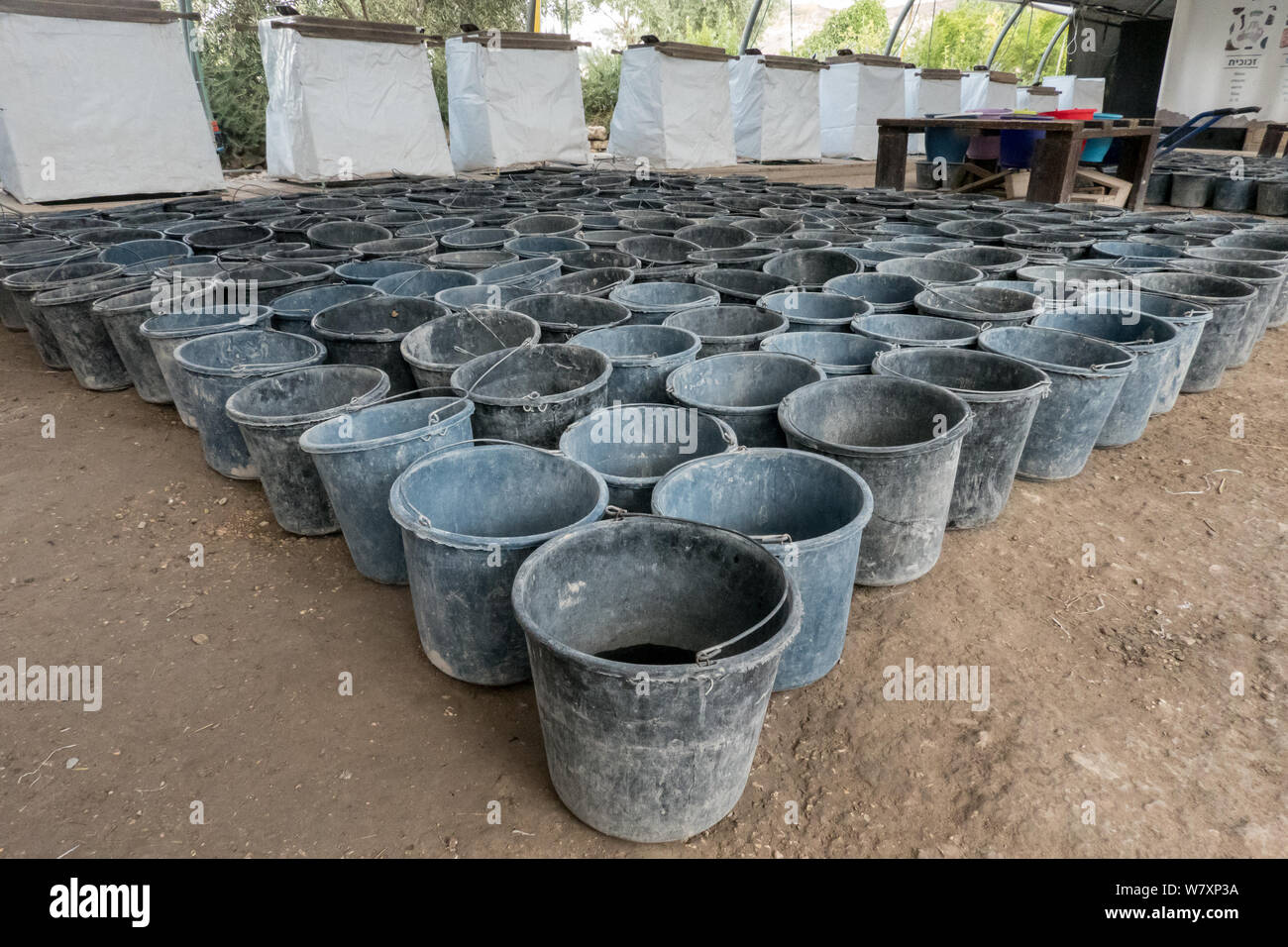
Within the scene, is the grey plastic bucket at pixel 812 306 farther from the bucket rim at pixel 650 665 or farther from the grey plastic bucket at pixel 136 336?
the grey plastic bucket at pixel 136 336

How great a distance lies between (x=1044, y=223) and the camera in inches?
262

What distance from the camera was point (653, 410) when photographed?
9.51 ft

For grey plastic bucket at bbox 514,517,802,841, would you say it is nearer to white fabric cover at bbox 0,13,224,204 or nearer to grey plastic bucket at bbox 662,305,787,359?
grey plastic bucket at bbox 662,305,787,359

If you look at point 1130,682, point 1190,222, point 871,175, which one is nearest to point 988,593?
point 1130,682

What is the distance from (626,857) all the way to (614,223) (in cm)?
584

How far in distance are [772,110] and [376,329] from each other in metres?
13.2

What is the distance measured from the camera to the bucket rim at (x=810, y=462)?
2.06m

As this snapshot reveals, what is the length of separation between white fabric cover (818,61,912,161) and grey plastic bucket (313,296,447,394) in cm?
1470

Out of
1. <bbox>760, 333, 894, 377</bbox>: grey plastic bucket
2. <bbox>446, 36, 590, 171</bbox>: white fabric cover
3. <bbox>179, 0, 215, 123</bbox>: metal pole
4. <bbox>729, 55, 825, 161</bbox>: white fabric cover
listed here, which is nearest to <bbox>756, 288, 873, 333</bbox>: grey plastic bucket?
<bbox>760, 333, 894, 377</bbox>: grey plastic bucket

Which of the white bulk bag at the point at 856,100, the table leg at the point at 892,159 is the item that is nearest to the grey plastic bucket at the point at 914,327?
the table leg at the point at 892,159

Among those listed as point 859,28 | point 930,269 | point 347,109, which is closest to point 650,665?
point 930,269

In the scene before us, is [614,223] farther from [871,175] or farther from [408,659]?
[871,175]

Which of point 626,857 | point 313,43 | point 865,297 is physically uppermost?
point 313,43

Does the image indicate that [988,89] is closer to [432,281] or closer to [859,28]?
[859,28]
